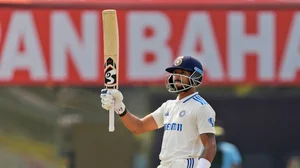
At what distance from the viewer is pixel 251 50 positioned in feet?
31.7

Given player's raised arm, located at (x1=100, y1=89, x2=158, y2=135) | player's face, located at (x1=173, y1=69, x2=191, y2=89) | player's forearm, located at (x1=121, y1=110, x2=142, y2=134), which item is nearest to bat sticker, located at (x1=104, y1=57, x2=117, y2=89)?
player's raised arm, located at (x1=100, y1=89, x2=158, y2=135)

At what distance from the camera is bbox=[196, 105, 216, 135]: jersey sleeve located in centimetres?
557

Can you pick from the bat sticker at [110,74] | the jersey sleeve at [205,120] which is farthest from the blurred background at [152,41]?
the jersey sleeve at [205,120]

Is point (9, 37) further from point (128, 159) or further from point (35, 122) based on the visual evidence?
point (128, 159)

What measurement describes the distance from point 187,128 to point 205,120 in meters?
0.13

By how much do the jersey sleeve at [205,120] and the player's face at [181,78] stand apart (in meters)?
0.22

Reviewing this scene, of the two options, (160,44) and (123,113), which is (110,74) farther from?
(160,44)

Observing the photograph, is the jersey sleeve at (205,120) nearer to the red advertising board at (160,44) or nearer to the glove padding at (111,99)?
the glove padding at (111,99)

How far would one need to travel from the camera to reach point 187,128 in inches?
221

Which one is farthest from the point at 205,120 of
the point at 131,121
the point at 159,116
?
the point at 131,121

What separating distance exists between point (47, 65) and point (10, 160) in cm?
147

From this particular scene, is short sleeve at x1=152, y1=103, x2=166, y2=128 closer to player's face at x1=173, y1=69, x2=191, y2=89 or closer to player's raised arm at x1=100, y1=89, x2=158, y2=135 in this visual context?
player's raised arm at x1=100, y1=89, x2=158, y2=135

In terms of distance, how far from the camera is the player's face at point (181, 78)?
5.70m

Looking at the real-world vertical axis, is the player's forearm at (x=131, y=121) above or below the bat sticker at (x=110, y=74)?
below
